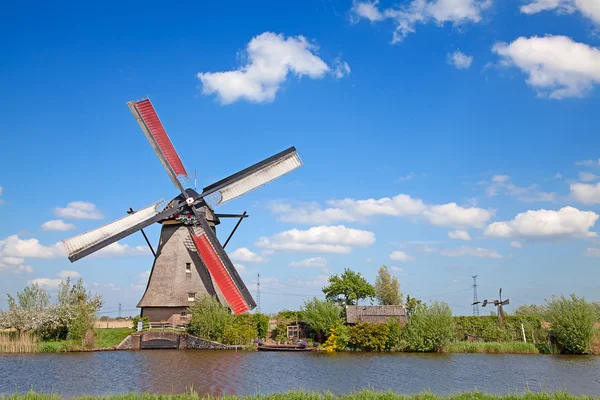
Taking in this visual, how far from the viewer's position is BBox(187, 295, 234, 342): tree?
120ft

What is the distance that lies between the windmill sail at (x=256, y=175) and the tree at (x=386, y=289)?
24.4 m

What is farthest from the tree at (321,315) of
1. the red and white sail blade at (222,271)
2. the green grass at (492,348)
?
the green grass at (492,348)

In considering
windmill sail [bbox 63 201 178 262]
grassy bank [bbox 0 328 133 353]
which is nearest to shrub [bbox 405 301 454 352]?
windmill sail [bbox 63 201 178 262]

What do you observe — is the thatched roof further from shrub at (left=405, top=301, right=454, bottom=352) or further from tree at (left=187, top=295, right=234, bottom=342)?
tree at (left=187, top=295, right=234, bottom=342)

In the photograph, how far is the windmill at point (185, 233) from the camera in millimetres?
36500

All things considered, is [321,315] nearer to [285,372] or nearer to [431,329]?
[431,329]

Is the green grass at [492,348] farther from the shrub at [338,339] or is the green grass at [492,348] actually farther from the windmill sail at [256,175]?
the windmill sail at [256,175]

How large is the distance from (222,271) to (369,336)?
11.1m

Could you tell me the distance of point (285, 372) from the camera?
24719mm

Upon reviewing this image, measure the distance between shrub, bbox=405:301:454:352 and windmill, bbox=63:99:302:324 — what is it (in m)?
11.0

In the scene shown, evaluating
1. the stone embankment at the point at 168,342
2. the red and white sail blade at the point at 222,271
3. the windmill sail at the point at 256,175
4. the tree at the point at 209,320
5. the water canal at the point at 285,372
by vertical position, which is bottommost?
the water canal at the point at 285,372

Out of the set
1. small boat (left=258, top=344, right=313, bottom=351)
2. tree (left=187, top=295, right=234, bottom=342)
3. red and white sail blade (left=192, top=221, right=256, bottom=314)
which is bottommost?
small boat (left=258, top=344, right=313, bottom=351)

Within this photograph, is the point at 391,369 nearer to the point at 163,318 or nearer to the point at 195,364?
Result: the point at 195,364

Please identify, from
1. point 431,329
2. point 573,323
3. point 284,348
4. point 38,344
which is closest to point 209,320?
point 284,348
